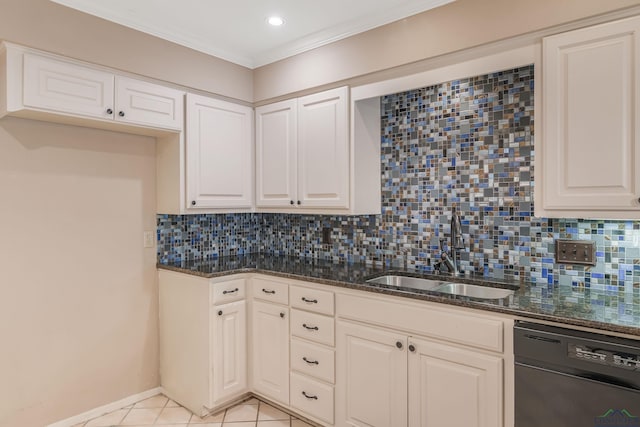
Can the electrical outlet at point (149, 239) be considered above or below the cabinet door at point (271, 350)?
above

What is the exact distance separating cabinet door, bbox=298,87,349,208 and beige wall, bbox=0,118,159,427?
1.11 m

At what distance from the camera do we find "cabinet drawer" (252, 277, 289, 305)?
8.17 feet

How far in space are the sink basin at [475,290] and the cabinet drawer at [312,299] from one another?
661 millimetres

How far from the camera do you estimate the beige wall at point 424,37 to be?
5.83 feet

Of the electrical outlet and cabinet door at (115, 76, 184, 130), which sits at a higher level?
cabinet door at (115, 76, 184, 130)

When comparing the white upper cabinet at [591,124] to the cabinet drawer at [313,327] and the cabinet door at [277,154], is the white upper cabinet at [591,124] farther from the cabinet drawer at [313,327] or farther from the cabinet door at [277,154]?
the cabinet door at [277,154]

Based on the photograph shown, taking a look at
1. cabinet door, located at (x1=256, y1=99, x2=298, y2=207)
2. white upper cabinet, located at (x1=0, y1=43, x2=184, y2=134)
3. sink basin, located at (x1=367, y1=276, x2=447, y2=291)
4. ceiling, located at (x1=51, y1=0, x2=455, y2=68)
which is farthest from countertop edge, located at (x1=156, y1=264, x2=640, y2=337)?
ceiling, located at (x1=51, y1=0, x2=455, y2=68)

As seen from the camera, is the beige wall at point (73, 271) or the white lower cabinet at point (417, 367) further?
the beige wall at point (73, 271)

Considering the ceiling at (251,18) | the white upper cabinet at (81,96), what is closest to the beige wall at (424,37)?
the ceiling at (251,18)

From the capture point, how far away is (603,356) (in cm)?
137

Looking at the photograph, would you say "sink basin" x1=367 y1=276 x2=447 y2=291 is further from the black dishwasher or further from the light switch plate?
the black dishwasher

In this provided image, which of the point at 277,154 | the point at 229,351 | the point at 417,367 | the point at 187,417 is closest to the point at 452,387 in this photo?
the point at 417,367

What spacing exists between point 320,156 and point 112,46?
4.66 feet

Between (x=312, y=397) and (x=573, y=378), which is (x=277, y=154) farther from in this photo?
(x=573, y=378)
